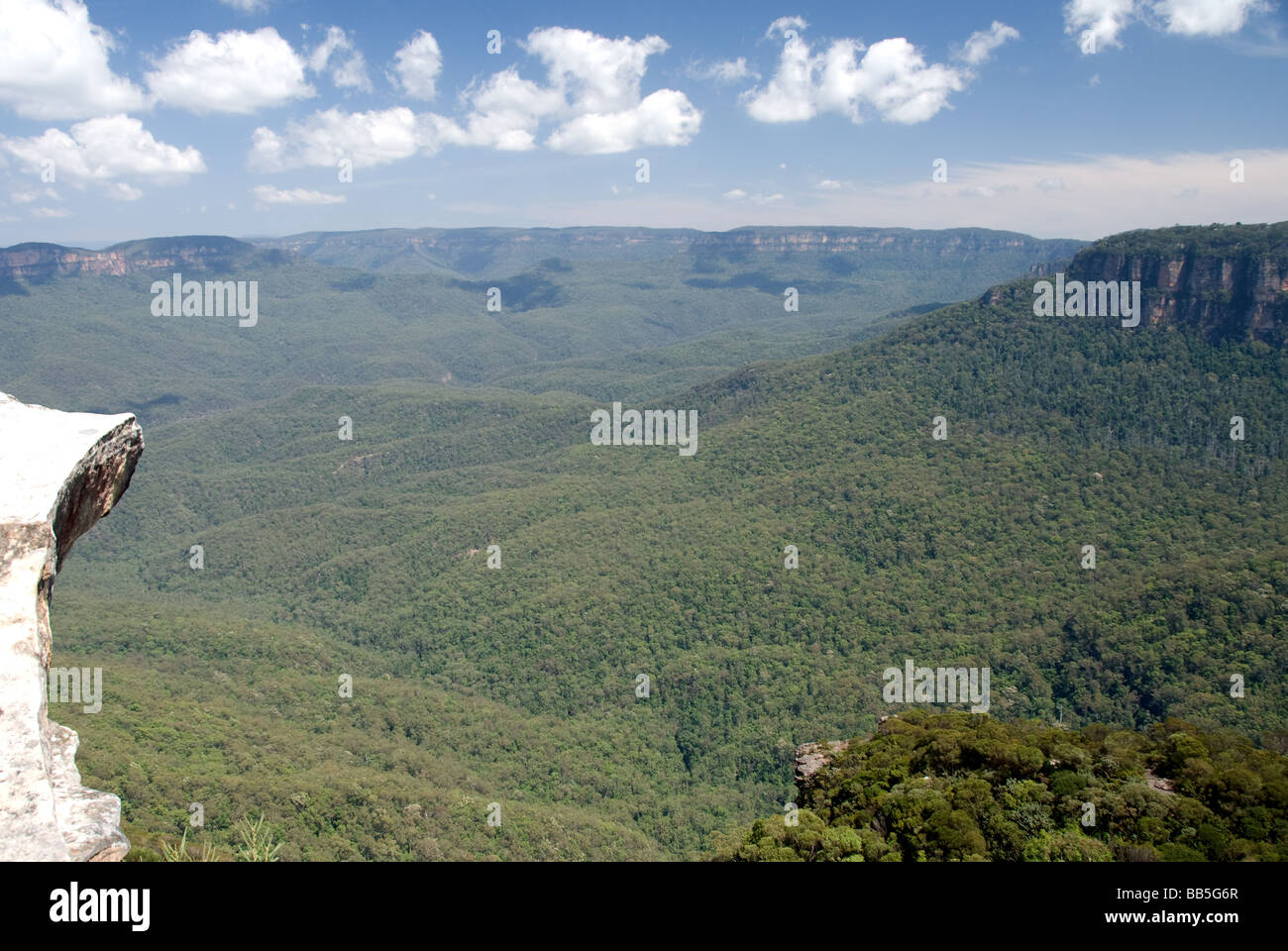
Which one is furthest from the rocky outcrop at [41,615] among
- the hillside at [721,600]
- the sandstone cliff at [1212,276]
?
the sandstone cliff at [1212,276]

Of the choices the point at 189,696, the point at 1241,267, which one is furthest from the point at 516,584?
the point at 1241,267

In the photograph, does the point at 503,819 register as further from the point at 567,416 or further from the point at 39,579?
the point at 567,416

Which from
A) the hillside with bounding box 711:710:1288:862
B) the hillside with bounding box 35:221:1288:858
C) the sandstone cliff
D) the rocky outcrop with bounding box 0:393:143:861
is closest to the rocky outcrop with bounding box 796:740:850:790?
the hillside with bounding box 711:710:1288:862

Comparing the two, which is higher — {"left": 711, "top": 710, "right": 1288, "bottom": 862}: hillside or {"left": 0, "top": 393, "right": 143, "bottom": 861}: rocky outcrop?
{"left": 0, "top": 393, "right": 143, "bottom": 861}: rocky outcrop

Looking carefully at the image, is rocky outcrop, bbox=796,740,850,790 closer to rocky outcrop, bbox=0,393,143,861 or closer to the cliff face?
rocky outcrop, bbox=0,393,143,861

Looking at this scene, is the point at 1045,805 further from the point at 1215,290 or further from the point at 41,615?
the point at 1215,290

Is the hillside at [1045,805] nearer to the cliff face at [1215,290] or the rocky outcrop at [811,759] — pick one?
the rocky outcrop at [811,759]
